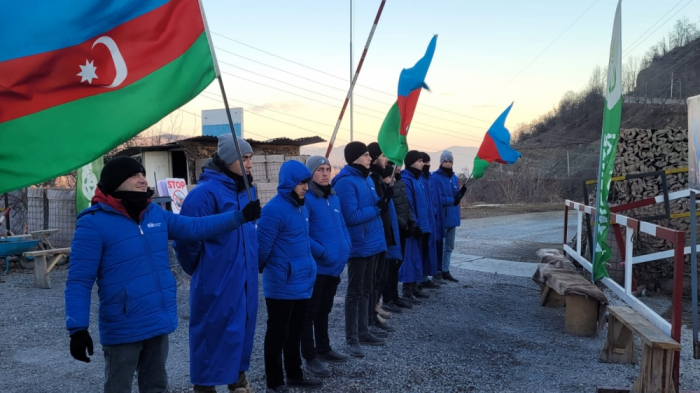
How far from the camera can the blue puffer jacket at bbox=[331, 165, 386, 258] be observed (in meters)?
5.55

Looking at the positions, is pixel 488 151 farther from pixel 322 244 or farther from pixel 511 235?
pixel 511 235

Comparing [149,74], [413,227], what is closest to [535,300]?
[413,227]

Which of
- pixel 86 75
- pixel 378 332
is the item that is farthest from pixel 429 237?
pixel 86 75

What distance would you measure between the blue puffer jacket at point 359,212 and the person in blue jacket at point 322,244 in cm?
53

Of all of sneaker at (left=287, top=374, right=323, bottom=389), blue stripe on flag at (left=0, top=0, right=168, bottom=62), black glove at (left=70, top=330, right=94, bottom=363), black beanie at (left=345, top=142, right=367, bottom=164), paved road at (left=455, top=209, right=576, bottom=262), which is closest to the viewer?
blue stripe on flag at (left=0, top=0, right=168, bottom=62)

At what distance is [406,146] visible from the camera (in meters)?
6.20

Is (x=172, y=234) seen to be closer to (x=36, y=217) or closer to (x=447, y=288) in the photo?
(x=447, y=288)

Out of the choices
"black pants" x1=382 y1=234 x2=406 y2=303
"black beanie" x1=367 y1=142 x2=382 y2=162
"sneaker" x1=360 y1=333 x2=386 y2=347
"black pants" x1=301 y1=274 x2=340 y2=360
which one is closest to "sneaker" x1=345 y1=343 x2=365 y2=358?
"sneaker" x1=360 y1=333 x2=386 y2=347

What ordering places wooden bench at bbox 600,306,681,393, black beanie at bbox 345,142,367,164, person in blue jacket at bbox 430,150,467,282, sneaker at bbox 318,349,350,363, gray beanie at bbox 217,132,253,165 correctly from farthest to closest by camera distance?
person in blue jacket at bbox 430,150,467,282 < black beanie at bbox 345,142,367,164 < sneaker at bbox 318,349,350,363 < wooden bench at bbox 600,306,681,393 < gray beanie at bbox 217,132,253,165

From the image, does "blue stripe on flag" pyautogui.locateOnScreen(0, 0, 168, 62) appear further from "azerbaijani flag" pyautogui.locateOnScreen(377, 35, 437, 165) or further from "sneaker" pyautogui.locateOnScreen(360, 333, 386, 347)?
"sneaker" pyautogui.locateOnScreen(360, 333, 386, 347)

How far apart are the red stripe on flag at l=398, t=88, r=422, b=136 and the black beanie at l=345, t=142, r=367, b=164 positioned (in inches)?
25.2

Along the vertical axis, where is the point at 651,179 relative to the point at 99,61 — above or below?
below

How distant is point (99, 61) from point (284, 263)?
6.47 ft

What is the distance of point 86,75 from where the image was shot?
2.97 m
